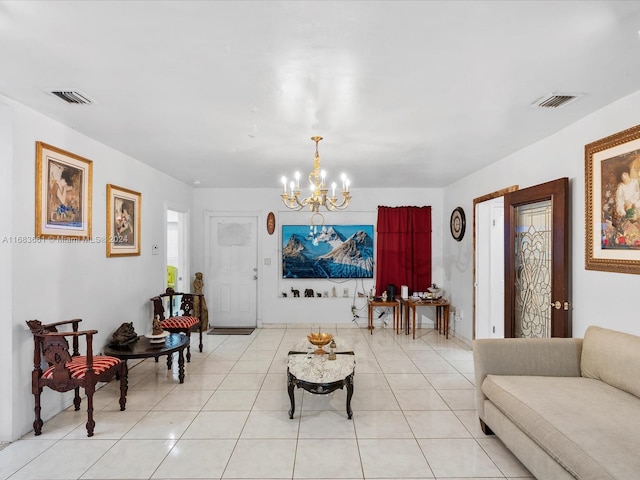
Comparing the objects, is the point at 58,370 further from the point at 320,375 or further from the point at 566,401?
the point at 566,401

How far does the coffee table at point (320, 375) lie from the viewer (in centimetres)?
291

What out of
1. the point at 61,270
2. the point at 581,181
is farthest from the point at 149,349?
the point at 581,181

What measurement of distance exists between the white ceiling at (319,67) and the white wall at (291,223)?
2.81 m

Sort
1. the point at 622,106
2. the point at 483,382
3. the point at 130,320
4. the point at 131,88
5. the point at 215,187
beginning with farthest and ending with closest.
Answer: the point at 215,187, the point at 130,320, the point at 483,382, the point at 622,106, the point at 131,88

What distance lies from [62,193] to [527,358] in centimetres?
394

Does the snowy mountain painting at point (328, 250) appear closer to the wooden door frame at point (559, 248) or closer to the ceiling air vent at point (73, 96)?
the wooden door frame at point (559, 248)

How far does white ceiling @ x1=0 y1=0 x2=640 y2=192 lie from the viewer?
165 centimetres

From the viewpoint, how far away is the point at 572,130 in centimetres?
310

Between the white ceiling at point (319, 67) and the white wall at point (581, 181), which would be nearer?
the white ceiling at point (319, 67)

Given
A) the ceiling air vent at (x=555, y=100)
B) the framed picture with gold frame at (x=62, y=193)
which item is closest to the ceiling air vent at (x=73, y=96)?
the framed picture with gold frame at (x=62, y=193)

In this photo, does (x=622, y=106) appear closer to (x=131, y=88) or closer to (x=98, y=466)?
(x=131, y=88)

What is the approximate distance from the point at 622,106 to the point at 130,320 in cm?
495

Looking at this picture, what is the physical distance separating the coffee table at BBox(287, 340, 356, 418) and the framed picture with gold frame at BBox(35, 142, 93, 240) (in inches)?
88.4

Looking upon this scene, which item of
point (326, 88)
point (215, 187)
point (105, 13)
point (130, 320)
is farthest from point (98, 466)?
point (215, 187)
